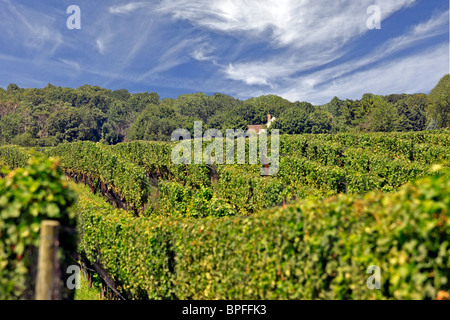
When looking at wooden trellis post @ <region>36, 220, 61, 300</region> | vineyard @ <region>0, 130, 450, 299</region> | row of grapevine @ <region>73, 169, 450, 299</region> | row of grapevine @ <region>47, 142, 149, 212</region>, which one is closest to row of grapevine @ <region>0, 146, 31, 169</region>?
row of grapevine @ <region>47, 142, 149, 212</region>

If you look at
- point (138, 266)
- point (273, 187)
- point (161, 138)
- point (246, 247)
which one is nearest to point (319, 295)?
point (246, 247)

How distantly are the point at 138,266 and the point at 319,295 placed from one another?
5.25 m

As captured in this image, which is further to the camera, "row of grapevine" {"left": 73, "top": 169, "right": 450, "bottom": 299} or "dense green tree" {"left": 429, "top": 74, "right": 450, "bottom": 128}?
"dense green tree" {"left": 429, "top": 74, "right": 450, "bottom": 128}

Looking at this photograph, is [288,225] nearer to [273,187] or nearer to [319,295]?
[319,295]

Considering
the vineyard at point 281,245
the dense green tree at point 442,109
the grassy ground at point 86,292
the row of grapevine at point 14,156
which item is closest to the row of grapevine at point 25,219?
the vineyard at point 281,245

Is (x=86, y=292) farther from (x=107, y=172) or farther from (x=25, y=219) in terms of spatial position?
(x=107, y=172)

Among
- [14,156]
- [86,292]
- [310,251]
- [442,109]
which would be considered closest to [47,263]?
[310,251]

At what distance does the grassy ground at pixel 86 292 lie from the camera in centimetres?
993

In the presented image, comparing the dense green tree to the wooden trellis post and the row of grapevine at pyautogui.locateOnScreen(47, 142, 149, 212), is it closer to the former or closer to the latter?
the row of grapevine at pyautogui.locateOnScreen(47, 142, 149, 212)

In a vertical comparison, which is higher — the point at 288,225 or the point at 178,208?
the point at 288,225

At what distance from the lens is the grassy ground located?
9927 millimetres

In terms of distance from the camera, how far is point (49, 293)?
294 centimetres

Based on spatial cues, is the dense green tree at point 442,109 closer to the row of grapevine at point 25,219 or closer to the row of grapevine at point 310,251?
the row of grapevine at point 310,251
